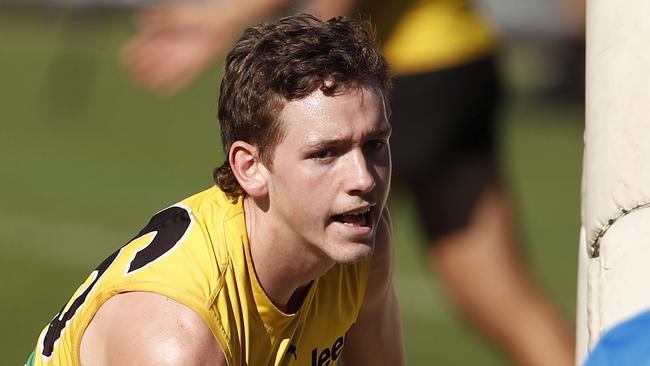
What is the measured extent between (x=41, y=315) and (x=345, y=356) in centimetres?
359

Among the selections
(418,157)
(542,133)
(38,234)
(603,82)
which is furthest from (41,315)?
(542,133)

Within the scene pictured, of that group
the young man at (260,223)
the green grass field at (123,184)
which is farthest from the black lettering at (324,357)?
the green grass field at (123,184)

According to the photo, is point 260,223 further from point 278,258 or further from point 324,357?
point 324,357

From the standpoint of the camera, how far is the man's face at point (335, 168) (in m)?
3.34

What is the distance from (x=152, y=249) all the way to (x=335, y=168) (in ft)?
1.65

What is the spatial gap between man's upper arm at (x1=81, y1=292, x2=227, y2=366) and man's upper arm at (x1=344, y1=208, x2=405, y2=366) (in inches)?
31.9

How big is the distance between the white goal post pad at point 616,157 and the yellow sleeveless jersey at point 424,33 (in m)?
2.21

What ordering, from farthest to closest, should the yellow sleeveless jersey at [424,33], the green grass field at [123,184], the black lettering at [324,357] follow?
the green grass field at [123,184], the yellow sleeveless jersey at [424,33], the black lettering at [324,357]

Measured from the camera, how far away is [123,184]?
1107cm

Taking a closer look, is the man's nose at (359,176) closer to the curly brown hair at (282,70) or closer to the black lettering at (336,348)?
the curly brown hair at (282,70)

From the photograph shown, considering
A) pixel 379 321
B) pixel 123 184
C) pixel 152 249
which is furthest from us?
pixel 123 184

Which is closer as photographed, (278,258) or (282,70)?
(282,70)

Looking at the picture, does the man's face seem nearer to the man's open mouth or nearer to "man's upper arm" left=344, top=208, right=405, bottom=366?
the man's open mouth

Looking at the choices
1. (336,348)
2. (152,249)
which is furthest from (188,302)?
(336,348)
